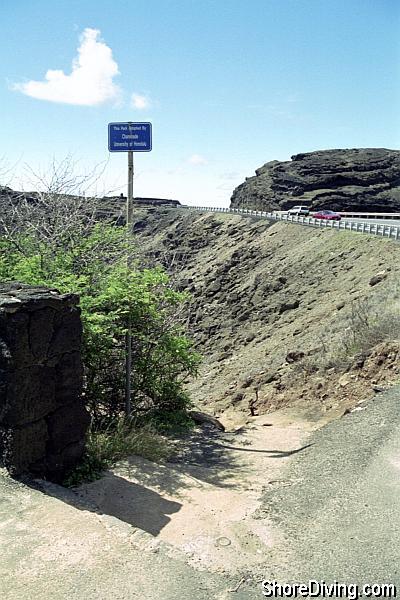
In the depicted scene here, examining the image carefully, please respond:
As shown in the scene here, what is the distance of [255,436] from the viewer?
9375 mm

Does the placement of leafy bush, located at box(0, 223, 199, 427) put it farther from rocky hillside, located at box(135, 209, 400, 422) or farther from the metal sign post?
rocky hillside, located at box(135, 209, 400, 422)

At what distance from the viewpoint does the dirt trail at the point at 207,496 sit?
15.4 ft

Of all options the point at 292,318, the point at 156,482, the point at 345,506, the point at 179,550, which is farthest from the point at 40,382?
the point at 292,318

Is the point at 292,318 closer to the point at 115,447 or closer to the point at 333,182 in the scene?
the point at 115,447

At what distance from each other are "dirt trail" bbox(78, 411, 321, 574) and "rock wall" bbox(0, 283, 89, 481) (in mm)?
556

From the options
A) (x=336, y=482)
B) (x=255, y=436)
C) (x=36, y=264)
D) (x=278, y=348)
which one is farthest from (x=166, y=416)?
(x=278, y=348)

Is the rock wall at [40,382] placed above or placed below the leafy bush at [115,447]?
above

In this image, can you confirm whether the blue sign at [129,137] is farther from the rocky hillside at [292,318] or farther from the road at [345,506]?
the road at [345,506]

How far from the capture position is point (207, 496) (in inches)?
244

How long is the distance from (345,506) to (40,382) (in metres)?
3.22
